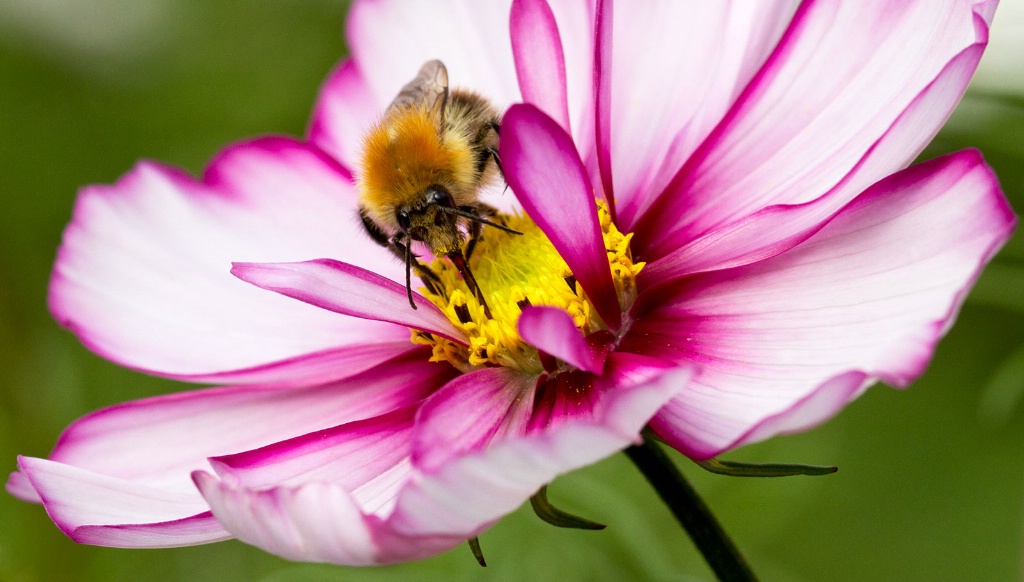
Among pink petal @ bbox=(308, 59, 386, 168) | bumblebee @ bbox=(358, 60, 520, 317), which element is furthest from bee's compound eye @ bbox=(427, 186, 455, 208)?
pink petal @ bbox=(308, 59, 386, 168)

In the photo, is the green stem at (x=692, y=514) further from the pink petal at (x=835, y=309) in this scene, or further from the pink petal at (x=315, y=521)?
the pink petal at (x=315, y=521)

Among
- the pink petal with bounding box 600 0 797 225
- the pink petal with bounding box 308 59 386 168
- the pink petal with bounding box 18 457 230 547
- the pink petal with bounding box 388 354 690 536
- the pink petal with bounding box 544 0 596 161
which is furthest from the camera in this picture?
the pink petal with bounding box 308 59 386 168

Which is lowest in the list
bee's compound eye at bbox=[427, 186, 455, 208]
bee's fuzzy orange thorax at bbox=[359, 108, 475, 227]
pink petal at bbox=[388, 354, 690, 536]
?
pink petal at bbox=[388, 354, 690, 536]

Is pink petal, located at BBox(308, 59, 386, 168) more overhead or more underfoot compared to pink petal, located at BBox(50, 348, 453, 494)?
more overhead

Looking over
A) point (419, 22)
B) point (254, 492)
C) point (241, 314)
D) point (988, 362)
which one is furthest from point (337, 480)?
point (988, 362)

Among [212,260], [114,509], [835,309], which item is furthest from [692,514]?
[212,260]

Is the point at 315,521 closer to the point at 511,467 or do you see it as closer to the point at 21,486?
the point at 511,467

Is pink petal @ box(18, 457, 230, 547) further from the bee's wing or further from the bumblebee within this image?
the bee's wing
